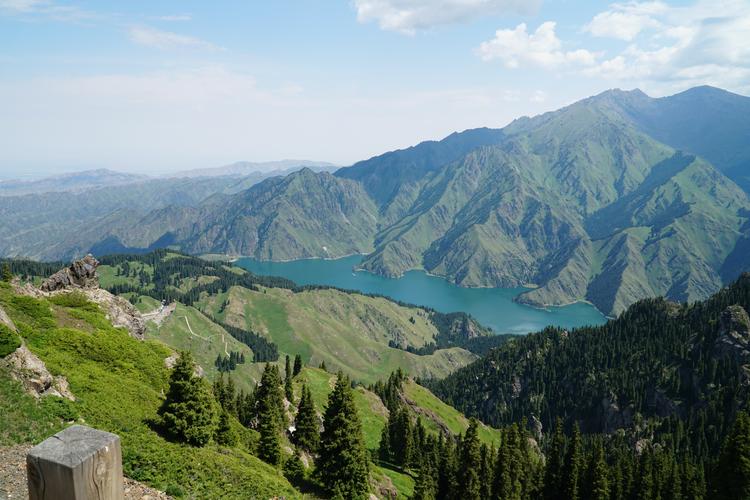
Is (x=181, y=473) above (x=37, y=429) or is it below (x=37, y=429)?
below

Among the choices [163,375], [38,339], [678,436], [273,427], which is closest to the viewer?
[38,339]

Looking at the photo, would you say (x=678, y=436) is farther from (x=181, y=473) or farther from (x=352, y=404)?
(x=181, y=473)

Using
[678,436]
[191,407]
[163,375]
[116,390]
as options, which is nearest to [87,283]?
[163,375]

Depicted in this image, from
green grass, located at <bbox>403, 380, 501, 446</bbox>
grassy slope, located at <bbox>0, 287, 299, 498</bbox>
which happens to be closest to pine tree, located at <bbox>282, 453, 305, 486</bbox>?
grassy slope, located at <bbox>0, 287, 299, 498</bbox>

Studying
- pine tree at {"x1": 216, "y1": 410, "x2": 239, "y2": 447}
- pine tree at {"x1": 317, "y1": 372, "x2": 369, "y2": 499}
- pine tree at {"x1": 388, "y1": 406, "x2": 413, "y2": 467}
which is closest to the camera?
pine tree at {"x1": 216, "y1": 410, "x2": 239, "y2": 447}

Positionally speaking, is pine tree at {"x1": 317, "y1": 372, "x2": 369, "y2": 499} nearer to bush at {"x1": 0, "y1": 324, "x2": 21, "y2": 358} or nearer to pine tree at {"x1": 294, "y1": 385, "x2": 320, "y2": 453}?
pine tree at {"x1": 294, "y1": 385, "x2": 320, "y2": 453}

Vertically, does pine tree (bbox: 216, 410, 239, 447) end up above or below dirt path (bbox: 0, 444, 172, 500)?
below

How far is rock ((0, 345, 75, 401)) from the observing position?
3128cm

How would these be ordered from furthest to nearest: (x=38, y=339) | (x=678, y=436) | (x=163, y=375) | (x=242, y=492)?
(x=678, y=436) < (x=163, y=375) < (x=38, y=339) < (x=242, y=492)

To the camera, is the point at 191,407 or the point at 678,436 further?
the point at 678,436

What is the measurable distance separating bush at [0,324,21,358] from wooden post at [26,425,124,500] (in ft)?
110

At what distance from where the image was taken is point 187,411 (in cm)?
3662

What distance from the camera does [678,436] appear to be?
173 meters

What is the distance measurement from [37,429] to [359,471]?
34.3 meters
